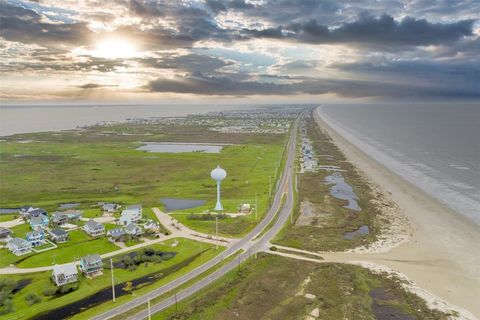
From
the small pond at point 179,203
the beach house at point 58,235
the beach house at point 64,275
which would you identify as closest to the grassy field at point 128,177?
the small pond at point 179,203

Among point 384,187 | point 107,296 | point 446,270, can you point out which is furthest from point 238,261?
point 384,187

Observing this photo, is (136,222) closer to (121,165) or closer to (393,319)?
(393,319)

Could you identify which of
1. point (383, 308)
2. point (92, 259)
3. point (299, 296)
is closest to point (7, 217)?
point (92, 259)

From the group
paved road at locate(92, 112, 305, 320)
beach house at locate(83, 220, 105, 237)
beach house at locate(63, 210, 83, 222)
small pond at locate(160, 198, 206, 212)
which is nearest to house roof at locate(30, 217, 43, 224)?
beach house at locate(63, 210, 83, 222)

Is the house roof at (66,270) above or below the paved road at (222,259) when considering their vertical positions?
above

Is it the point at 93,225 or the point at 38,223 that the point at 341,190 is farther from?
the point at 38,223

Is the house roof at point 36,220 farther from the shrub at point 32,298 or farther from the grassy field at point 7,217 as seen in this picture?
the shrub at point 32,298
